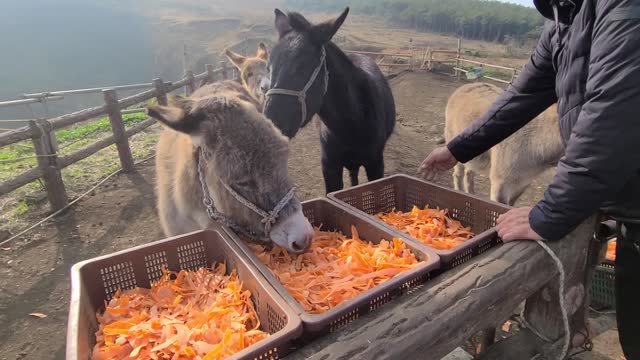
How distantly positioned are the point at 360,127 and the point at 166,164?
208 cm

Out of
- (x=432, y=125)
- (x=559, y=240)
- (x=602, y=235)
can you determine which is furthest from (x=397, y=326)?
(x=432, y=125)

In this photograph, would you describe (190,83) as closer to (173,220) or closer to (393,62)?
(173,220)

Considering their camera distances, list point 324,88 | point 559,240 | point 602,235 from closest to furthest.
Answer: point 559,240 → point 602,235 → point 324,88

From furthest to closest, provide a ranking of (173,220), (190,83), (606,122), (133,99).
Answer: (190,83), (133,99), (173,220), (606,122)

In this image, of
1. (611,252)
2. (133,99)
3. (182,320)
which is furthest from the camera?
(133,99)

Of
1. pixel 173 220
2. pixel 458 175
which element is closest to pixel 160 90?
pixel 458 175

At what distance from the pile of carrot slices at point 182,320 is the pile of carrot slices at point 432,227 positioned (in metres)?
1.15

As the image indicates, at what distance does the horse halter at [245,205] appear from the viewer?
6.86 ft

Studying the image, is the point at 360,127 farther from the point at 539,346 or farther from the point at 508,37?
the point at 508,37

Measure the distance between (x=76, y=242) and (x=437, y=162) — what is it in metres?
4.90

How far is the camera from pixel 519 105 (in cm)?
227

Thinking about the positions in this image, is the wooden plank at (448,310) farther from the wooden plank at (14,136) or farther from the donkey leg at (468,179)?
the wooden plank at (14,136)

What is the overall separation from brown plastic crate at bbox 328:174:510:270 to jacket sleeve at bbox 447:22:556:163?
0.33 meters

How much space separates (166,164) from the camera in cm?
297
